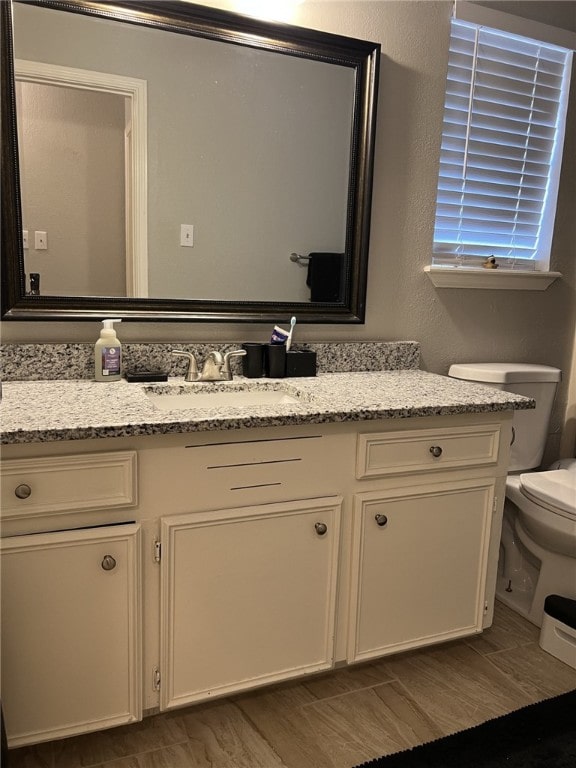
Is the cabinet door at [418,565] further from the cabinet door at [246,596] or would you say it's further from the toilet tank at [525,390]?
the toilet tank at [525,390]

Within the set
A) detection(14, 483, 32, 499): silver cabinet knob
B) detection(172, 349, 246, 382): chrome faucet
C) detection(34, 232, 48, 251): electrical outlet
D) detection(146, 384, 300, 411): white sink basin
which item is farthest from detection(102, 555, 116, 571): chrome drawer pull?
detection(34, 232, 48, 251): electrical outlet

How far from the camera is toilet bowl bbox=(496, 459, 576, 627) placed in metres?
1.97

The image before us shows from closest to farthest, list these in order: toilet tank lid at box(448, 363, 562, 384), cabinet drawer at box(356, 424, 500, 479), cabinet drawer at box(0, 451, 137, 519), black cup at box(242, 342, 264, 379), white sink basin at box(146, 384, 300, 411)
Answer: cabinet drawer at box(0, 451, 137, 519)
cabinet drawer at box(356, 424, 500, 479)
white sink basin at box(146, 384, 300, 411)
black cup at box(242, 342, 264, 379)
toilet tank lid at box(448, 363, 562, 384)

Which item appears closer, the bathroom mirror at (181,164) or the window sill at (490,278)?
the bathroom mirror at (181,164)

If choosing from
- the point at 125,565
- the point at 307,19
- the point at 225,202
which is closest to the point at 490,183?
the point at 307,19

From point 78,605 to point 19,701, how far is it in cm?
24

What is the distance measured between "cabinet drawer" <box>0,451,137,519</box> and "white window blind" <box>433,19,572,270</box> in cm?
145

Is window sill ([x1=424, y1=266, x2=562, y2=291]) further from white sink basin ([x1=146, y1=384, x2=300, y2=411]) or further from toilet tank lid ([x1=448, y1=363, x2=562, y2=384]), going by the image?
white sink basin ([x1=146, y1=384, x2=300, y2=411])

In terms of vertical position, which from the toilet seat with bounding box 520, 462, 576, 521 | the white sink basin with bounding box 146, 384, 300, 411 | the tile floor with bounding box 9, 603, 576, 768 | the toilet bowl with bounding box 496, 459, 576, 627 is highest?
the white sink basin with bounding box 146, 384, 300, 411

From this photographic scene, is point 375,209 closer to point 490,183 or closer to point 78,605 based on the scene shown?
point 490,183

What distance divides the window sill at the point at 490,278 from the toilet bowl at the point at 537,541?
0.71m

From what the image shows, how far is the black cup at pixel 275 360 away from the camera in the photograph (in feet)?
6.31

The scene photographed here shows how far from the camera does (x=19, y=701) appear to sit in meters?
1.38

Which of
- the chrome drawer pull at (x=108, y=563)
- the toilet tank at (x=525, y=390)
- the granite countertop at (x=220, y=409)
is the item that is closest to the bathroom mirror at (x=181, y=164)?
the granite countertop at (x=220, y=409)
